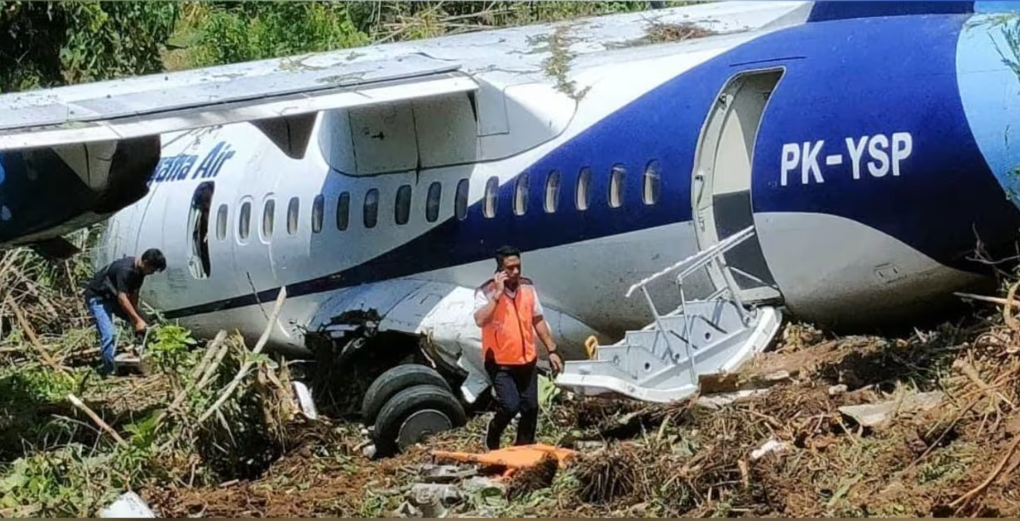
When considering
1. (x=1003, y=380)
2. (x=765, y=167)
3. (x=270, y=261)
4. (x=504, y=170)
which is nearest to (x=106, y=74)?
(x=270, y=261)

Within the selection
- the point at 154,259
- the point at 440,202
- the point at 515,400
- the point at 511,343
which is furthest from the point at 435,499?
the point at 154,259

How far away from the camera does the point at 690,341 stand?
488 inches

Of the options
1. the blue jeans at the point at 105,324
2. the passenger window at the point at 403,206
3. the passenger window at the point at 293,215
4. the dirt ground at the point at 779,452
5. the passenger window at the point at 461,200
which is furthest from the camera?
the blue jeans at the point at 105,324

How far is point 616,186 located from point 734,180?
88 centimetres

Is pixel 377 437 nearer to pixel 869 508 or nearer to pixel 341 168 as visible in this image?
pixel 341 168

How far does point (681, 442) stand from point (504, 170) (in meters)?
3.40

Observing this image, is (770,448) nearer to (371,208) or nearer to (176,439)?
(176,439)

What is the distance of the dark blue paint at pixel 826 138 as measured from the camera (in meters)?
11.3

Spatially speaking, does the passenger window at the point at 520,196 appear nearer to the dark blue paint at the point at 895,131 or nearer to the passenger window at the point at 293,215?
the dark blue paint at the point at 895,131

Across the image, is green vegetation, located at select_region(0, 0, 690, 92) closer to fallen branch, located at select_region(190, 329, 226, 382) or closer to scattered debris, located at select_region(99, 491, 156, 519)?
fallen branch, located at select_region(190, 329, 226, 382)

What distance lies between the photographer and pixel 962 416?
1023cm

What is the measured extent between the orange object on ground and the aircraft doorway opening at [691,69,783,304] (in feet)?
6.93

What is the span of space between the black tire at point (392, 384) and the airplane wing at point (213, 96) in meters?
2.07

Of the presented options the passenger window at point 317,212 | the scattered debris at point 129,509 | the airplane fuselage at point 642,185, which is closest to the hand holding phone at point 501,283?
the airplane fuselage at point 642,185
